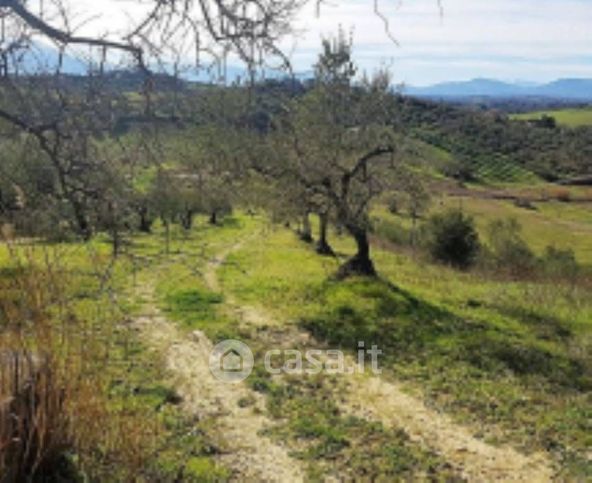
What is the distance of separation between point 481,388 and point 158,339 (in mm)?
6361

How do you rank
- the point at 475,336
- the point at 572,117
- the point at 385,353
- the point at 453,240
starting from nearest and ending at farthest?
the point at 385,353, the point at 475,336, the point at 453,240, the point at 572,117

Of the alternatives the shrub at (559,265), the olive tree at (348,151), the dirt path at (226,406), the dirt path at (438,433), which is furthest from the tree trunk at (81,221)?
the shrub at (559,265)

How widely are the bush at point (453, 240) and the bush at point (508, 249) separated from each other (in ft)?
6.12

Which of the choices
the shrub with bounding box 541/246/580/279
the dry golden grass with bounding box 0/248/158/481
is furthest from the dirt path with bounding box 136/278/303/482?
the shrub with bounding box 541/246/580/279

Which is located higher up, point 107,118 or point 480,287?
point 107,118

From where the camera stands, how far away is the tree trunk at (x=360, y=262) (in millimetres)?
19641

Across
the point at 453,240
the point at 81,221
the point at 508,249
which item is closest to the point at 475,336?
the point at 81,221

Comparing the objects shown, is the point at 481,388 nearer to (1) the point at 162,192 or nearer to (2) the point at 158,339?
(2) the point at 158,339

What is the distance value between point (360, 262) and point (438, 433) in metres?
10.6

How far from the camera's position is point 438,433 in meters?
9.56

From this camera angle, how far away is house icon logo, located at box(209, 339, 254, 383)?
37.8 feet

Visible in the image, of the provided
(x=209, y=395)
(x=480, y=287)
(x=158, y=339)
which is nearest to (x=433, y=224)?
(x=480, y=287)

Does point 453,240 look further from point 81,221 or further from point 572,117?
point 572,117

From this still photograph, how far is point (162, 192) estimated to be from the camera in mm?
3910
